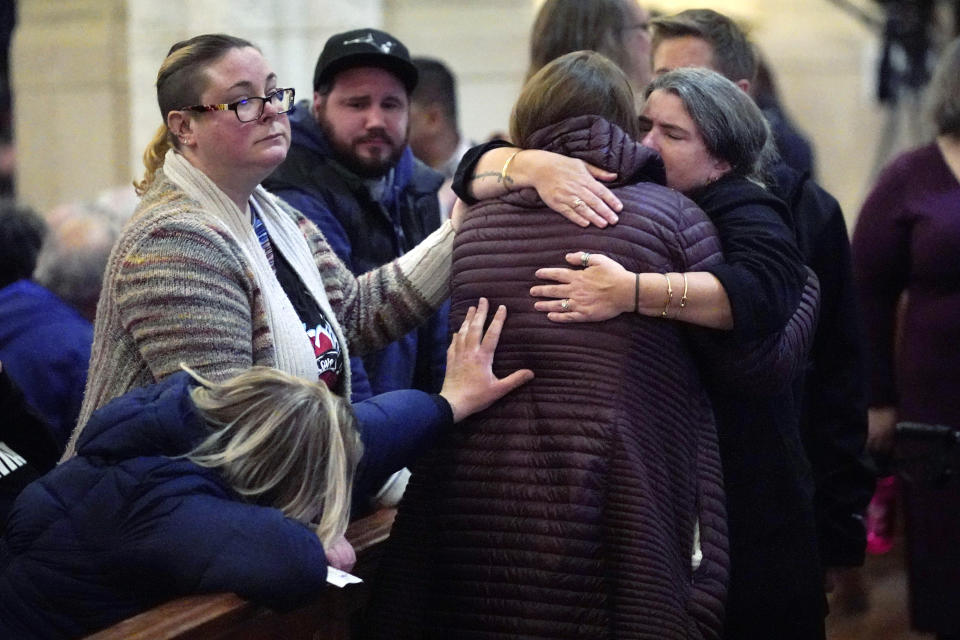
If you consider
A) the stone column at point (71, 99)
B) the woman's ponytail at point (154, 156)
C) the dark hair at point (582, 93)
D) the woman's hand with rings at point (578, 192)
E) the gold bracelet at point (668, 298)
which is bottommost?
the stone column at point (71, 99)

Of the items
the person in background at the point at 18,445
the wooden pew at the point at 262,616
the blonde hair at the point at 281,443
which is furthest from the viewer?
the person in background at the point at 18,445

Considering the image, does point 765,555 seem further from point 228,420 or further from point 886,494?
point 886,494

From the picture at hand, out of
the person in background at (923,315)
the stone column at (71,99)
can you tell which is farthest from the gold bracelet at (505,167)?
the stone column at (71,99)

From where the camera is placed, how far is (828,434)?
2918mm

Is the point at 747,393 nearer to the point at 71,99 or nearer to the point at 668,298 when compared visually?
the point at 668,298

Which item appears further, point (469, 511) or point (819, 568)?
point (819, 568)

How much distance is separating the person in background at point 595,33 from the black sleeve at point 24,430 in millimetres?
1287

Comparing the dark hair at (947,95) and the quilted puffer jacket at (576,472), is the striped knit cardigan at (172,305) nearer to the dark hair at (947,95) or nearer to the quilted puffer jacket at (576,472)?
the quilted puffer jacket at (576,472)

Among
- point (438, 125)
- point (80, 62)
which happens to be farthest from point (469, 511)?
point (80, 62)

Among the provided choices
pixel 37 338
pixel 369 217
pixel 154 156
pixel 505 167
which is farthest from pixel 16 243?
pixel 505 167

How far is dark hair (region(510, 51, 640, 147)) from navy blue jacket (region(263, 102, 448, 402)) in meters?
0.94

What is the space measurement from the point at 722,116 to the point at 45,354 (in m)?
1.68

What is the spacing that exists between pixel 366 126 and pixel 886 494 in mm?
1974

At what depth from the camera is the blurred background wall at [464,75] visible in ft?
24.7
